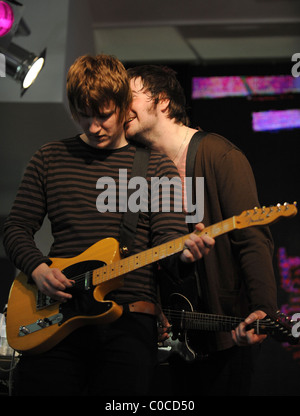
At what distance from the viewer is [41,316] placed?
173 centimetres

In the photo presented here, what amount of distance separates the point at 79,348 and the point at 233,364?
689 millimetres

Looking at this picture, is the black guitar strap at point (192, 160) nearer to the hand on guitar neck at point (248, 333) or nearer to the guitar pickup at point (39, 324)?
the hand on guitar neck at point (248, 333)

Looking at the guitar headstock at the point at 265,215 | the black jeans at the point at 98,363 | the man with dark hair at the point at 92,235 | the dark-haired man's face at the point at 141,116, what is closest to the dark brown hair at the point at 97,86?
the man with dark hair at the point at 92,235

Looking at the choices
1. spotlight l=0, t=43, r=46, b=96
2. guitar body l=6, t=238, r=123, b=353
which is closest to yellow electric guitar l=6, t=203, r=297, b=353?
guitar body l=6, t=238, r=123, b=353

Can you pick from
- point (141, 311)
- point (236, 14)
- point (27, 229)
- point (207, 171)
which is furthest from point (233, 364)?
point (236, 14)

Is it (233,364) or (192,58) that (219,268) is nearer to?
(233,364)

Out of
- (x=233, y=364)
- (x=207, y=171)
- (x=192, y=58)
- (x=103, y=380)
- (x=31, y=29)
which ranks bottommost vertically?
(x=103, y=380)

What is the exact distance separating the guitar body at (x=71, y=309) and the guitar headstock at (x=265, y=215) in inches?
15.7

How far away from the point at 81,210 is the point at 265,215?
23.6 inches

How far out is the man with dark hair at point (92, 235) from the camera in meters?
1.59

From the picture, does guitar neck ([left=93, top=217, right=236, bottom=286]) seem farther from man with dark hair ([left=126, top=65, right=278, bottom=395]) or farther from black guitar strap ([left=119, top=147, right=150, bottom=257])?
man with dark hair ([left=126, top=65, right=278, bottom=395])

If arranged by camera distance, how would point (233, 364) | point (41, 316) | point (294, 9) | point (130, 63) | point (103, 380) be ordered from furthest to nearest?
1. point (130, 63)
2. point (294, 9)
3. point (233, 364)
4. point (41, 316)
5. point (103, 380)

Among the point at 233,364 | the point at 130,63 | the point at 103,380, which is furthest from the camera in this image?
the point at 130,63

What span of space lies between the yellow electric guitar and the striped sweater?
53 millimetres
